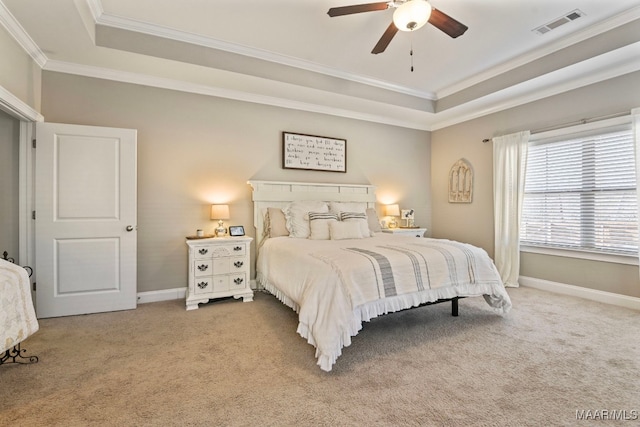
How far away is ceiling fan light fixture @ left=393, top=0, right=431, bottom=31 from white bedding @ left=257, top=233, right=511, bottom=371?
1.81 m

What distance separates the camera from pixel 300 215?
13.2 feet

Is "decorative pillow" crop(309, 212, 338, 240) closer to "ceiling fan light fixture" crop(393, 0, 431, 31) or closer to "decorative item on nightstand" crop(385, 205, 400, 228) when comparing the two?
"decorative item on nightstand" crop(385, 205, 400, 228)

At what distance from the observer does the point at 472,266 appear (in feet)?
9.37

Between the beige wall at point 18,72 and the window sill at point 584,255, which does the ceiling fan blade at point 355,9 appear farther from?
the window sill at point 584,255

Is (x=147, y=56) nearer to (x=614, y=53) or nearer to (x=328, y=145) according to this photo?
(x=328, y=145)

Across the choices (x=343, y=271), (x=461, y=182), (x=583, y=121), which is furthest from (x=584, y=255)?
(x=343, y=271)

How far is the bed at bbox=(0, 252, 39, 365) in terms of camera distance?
1860mm

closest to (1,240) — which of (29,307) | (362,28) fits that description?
(29,307)

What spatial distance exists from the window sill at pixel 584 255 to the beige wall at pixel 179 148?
10.8 feet

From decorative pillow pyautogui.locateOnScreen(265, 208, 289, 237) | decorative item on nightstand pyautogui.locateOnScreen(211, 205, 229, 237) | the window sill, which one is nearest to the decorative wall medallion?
the window sill

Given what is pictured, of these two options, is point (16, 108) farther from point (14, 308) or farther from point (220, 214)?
point (220, 214)

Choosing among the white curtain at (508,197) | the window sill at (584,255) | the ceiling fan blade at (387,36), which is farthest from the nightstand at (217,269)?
the window sill at (584,255)

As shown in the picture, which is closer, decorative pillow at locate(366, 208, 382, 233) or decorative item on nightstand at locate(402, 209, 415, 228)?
decorative pillow at locate(366, 208, 382, 233)

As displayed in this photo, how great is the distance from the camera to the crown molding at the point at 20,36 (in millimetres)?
2498
